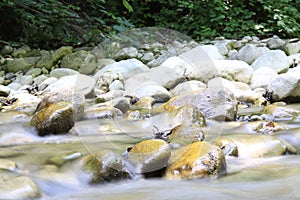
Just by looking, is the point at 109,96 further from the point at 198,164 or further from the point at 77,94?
the point at 198,164

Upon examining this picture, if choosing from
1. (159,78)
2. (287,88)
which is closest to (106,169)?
(159,78)

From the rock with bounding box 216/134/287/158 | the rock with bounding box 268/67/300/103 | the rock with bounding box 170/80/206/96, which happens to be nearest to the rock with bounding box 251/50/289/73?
the rock with bounding box 268/67/300/103

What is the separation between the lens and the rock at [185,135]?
2629 mm

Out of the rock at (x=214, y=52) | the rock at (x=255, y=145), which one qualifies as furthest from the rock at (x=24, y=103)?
the rock at (x=214, y=52)

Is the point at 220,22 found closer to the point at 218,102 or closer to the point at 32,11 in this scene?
the point at 32,11

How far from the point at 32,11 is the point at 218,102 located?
17.7 feet

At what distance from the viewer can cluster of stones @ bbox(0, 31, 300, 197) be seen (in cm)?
227

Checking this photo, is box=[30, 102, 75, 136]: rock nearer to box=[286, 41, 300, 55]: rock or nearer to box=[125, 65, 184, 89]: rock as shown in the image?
box=[125, 65, 184, 89]: rock

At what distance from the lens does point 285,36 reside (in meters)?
10.9

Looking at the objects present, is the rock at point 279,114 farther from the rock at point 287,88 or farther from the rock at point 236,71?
the rock at point 236,71

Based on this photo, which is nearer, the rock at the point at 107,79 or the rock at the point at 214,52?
the rock at the point at 107,79

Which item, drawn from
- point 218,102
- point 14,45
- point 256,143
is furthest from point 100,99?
point 14,45

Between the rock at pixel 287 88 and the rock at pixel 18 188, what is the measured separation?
3.83m

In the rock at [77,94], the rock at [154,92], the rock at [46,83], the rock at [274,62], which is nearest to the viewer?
the rock at [77,94]
